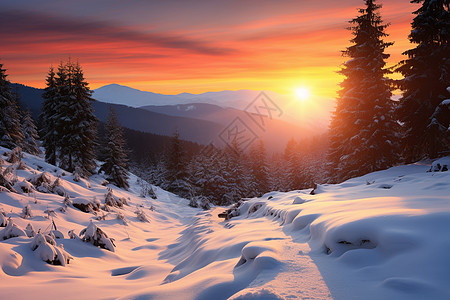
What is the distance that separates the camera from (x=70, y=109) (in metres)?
23.7

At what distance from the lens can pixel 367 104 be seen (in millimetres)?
17609

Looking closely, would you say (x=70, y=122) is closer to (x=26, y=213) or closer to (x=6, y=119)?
(x=6, y=119)

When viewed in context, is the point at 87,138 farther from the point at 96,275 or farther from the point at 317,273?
the point at 317,273

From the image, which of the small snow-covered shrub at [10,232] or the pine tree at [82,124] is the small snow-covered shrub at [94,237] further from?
the pine tree at [82,124]

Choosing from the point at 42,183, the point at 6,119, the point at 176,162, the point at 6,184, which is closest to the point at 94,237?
the point at 6,184

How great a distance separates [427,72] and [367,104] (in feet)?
12.7

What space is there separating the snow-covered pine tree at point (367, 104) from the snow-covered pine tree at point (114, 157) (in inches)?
875

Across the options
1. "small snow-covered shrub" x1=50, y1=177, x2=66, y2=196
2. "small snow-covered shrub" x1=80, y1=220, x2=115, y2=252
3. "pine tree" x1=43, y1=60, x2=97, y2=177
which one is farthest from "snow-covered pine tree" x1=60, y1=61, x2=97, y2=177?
"small snow-covered shrub" x1=80, y1=220, x2=115, y2=252

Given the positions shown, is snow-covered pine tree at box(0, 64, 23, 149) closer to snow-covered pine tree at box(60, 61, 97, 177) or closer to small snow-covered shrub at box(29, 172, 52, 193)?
snow-covered pine tree at box(60, 61, 97, 177)

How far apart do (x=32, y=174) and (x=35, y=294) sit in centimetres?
966

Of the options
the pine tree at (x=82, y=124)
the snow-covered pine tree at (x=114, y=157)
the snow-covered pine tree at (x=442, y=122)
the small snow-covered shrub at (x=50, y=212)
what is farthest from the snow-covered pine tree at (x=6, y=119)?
the snow-covered pine tree at (x=442, y=122)

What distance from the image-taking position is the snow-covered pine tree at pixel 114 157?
88.7ft

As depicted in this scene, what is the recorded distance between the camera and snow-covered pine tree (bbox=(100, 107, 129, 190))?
27.0 m

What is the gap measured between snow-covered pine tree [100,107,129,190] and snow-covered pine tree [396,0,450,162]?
2564 centimetres
